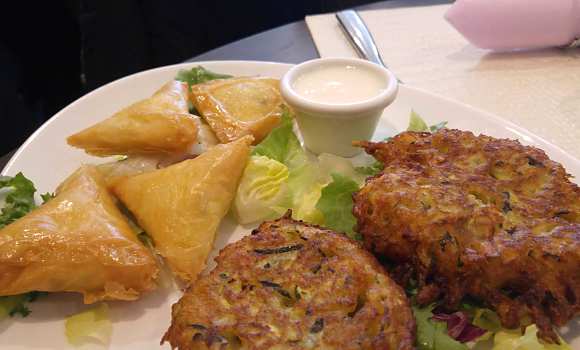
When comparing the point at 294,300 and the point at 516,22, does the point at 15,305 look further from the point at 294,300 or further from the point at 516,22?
the point at 516,22

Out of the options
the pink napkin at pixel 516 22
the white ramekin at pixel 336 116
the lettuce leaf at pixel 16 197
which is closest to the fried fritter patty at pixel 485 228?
the white ramekin at pixel 336 116

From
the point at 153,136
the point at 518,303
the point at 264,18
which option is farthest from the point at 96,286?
the point at 264,18

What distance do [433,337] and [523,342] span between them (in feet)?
0.82

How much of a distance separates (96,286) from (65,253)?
15 cm

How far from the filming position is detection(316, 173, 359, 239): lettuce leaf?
199 cm

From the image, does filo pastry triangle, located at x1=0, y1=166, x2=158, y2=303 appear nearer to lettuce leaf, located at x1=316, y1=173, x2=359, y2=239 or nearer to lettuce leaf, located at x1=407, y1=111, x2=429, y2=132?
lettuce leaf, located at x1=316, y1=173, x2=359, y2=239

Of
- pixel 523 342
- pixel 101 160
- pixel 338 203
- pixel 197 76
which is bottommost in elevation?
pixel 523 342

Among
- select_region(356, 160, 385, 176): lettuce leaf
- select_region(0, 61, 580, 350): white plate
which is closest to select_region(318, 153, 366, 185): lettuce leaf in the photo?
select_region(356, 160, 385, 176): lettuce leaf

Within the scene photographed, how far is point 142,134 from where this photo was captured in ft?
7.29

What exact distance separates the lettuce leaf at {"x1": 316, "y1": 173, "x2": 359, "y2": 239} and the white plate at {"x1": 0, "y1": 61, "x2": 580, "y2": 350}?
363mm

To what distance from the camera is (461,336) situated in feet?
5.32

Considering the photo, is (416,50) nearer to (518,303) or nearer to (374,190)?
(374,190)

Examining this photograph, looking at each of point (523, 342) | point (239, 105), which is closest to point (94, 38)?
point (239, 105)

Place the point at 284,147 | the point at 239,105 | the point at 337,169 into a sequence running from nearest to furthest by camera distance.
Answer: the point at 337,169
the point at 284,147
the point at 239,105
